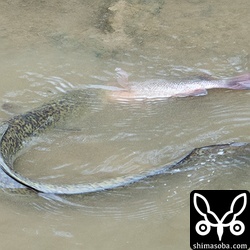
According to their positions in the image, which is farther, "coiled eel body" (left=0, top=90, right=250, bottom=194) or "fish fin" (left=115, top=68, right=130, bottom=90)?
"fish fin" (left=115, top=68, right=130, bottom=90)

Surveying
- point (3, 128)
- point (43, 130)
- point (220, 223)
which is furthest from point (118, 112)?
point (220, 223)

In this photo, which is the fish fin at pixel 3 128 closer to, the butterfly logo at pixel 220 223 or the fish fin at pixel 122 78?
the fish fin at pixel 122 78

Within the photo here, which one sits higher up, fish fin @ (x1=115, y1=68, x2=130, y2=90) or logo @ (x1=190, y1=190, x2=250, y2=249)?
fish fin @ (x1=115, y1=68, x2=130, y2=90)

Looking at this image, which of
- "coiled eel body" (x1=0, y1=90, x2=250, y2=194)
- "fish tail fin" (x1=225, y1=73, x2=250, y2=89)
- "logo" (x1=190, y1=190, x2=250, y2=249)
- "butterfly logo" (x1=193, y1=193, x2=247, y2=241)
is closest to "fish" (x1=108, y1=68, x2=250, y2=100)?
"fish tail fin" (x1=225, y1=73, x2=250, y2=89)

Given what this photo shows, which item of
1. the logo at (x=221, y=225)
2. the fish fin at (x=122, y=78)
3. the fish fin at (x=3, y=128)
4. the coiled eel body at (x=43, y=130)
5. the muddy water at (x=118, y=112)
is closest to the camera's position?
the logo at (x=221, y=225)

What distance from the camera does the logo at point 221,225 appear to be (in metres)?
3.98

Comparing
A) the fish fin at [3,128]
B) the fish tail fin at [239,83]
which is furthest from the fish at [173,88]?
the fish fin at [3,128]

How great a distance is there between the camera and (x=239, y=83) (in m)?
6.07

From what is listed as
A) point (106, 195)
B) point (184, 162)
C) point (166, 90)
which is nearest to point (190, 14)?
point (166, 90)

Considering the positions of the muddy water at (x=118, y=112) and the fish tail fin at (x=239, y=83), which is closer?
the muddy water at (x=118, y=112)

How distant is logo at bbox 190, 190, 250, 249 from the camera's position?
3.98 meters

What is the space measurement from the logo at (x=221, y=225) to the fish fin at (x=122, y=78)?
2206 millimetres

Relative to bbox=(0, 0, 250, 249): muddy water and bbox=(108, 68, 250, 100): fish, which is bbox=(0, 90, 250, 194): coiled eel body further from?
bbox=(108, 68, 250, 100): fish

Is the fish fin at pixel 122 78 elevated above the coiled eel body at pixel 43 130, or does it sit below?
above
